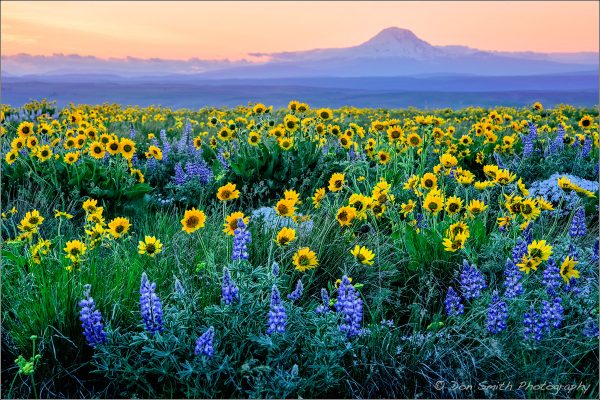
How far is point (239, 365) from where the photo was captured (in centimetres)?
290

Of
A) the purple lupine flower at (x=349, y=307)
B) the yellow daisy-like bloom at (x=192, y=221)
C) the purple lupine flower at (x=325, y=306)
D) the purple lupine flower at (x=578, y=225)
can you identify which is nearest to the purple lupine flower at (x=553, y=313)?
the purple lupine flower at (x=578, y=225)

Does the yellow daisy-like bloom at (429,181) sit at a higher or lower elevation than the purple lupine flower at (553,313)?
higher

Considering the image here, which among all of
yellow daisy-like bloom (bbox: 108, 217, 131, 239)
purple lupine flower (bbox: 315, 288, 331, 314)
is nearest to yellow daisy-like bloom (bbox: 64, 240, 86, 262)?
yellow daisy-like bloom (bbox: 108, 217, 131, 239)

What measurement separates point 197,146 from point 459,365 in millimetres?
4646

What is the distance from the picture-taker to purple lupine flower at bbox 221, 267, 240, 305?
2789 mm

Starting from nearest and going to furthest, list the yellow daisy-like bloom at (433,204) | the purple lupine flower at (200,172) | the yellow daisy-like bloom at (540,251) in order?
1. the yellow daisy-like bloom at (540,251)
2. the yellow daisy-like bloom at (433,204)
3. the purple lupine flower at (200,172)

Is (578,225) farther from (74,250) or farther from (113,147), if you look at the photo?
(113,147)

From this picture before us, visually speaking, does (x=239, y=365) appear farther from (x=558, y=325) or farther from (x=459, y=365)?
(x=558, y=325)

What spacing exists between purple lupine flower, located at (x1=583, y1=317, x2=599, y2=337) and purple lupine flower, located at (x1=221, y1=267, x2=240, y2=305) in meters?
1.87

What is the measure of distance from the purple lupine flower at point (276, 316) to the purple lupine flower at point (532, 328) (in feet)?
4.18

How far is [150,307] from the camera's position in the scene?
9.17 ft

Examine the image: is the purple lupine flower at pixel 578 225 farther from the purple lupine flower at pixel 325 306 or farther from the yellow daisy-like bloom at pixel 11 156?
the yellow daisy-like bloom at pixel 11 156

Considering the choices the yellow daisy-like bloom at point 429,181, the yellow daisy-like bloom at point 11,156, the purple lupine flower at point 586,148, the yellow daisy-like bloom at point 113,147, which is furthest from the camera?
the purple lupine flower at point 586,148

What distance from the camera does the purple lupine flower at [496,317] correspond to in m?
3.09
